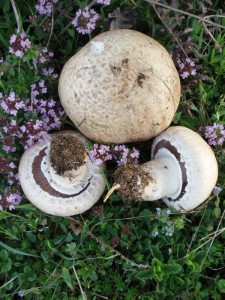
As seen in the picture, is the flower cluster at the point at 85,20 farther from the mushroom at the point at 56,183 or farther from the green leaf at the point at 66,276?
the green leaf at the point at 66,276

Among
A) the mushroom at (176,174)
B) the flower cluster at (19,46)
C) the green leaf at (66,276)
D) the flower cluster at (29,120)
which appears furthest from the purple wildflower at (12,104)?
the green leaf at (66,276)

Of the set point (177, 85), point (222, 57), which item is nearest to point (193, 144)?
point (177, 85)

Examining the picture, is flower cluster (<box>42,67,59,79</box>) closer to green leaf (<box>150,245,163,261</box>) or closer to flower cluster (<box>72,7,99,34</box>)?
flower cluster (<box>72,7,99,34</box>)

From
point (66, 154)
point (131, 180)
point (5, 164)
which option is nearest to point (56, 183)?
point (66, 154)

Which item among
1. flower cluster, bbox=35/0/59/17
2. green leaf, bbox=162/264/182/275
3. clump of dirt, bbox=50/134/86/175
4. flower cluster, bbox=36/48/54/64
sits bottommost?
green leaf, bbox=162/264/182/275

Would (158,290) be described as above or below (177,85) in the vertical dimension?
below

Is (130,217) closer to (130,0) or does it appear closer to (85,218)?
(85,218)

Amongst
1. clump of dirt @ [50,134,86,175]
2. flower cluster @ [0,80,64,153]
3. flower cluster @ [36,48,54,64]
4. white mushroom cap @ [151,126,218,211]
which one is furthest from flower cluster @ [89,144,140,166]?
flower cluster @ [36,48,54,64]

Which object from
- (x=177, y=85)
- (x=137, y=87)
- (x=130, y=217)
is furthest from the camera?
(x=130, y=217)
